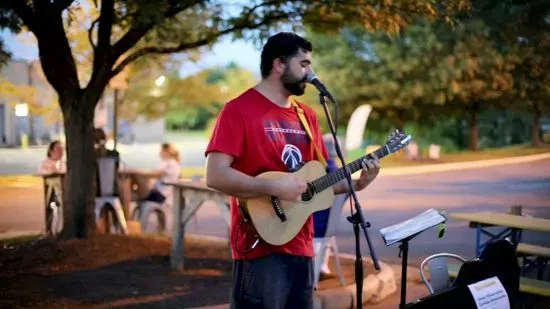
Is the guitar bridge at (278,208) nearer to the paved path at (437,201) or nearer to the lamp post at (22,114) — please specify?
the paved path at (437,201)

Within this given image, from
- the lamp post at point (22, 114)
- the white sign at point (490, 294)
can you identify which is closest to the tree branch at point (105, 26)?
the lamp post at point (22, 114)

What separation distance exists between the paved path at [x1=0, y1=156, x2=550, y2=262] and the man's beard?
3604mm

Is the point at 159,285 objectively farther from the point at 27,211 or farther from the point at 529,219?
the point at 529,219

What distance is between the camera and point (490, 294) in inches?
143

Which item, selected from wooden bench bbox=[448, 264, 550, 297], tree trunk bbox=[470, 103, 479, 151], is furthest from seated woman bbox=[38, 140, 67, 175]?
wooden bench bbox=[448, 264, 550, 297]

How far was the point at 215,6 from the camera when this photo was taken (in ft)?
25.3

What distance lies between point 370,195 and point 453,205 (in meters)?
2.45

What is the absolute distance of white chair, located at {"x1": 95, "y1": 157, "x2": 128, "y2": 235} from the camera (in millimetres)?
7961

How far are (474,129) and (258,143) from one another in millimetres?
4515

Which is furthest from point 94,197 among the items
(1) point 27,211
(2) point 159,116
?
(2) point 159,116

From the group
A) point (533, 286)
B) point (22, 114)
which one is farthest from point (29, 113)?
point (533, 286)

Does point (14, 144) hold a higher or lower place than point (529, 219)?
higher

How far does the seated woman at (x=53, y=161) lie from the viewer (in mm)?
7742

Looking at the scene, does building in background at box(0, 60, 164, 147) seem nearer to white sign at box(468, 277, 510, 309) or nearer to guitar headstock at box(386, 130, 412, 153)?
guitar headstock at box(386, 130, 412, 153)
